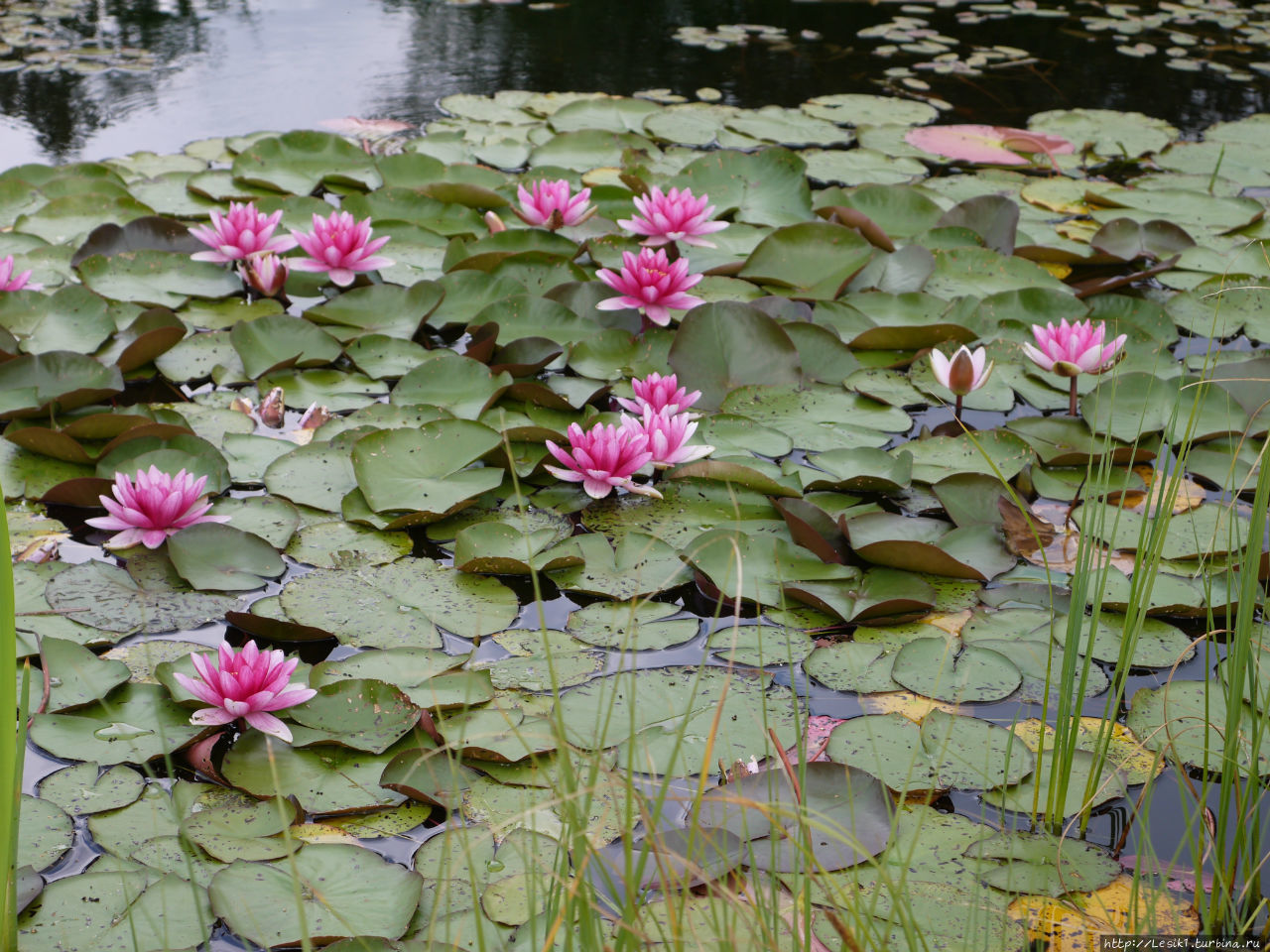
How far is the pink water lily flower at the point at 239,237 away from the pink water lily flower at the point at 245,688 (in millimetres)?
1520

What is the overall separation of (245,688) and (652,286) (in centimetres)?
140

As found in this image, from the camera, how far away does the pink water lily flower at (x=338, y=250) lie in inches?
106

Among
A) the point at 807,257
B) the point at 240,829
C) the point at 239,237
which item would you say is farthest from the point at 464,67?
the point at 240,829

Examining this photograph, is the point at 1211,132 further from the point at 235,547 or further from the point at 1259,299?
the point at 235,547

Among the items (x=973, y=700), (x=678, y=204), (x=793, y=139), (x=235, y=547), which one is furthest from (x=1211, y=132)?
(x=235, y=547)

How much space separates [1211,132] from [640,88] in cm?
237

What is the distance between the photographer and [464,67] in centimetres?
499

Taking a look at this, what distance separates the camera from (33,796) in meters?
1.40

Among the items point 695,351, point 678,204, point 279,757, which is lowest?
point 279,757

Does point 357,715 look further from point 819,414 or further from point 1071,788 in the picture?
point 819,414

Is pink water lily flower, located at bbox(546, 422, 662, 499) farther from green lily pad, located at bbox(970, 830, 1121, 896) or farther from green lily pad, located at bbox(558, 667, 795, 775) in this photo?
green lily pad, located at bbox(970, 830, 1121, 896)

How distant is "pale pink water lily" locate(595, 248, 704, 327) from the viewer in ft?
8.26

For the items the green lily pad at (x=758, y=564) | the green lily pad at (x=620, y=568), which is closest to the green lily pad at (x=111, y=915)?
the green lily pad at (x=620, y=568)

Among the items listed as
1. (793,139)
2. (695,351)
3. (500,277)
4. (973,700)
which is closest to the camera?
(973,700)
